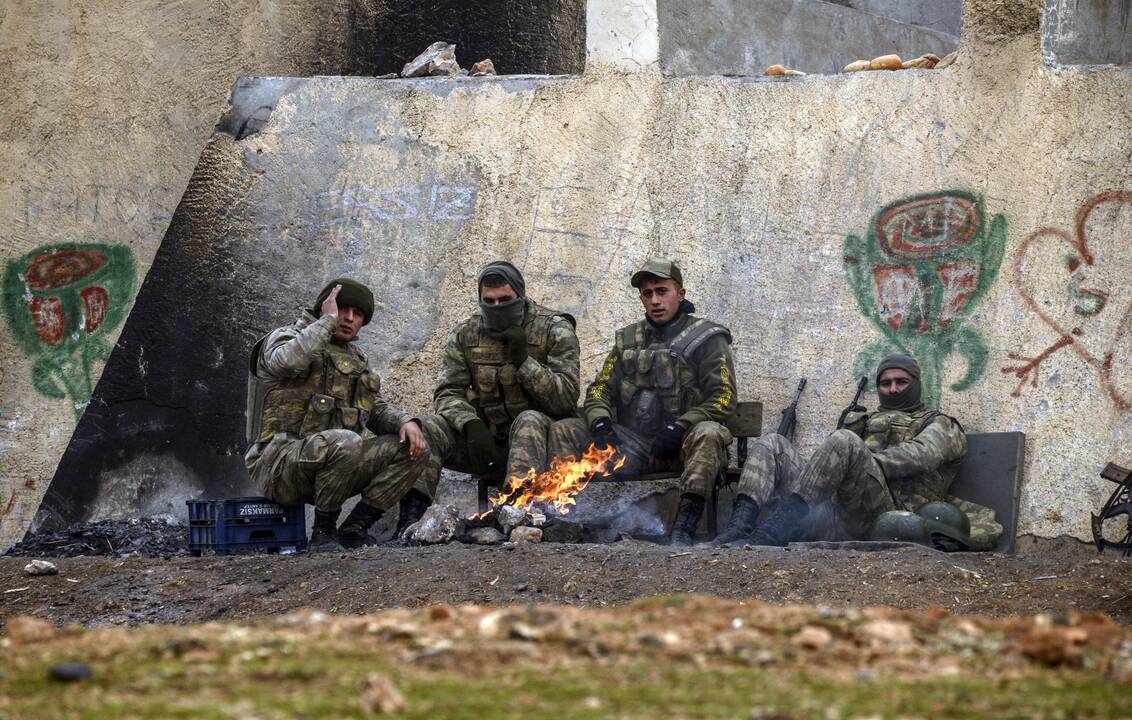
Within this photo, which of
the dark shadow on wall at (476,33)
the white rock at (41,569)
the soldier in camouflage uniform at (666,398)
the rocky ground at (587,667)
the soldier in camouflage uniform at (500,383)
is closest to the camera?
the rocky ground at (587,667)

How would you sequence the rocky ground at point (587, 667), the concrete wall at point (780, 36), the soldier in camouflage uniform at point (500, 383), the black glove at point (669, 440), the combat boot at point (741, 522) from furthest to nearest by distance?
the concrete wall at point (780, 36), the soldier in camouflage uniform at point (500, 383), the black glove at point (669, 440), the combat boot at point (741, 522), the rocky ground at point (587, 667)

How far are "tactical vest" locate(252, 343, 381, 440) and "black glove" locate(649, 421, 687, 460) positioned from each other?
4.92ft

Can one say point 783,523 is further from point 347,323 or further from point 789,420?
point 347,323

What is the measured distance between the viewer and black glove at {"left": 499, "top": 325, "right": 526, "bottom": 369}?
8.01 metres

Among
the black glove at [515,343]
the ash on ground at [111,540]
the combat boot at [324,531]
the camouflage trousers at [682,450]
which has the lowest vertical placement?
the ash on ground at [111,540]

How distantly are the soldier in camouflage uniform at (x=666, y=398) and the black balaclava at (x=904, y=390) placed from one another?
840mm

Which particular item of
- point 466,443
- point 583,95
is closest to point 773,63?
point 583,95

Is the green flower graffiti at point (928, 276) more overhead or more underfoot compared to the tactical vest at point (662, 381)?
more overhead

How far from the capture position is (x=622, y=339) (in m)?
8.37

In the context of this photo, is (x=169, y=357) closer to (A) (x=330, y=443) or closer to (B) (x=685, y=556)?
(A) (x=330, y=443)

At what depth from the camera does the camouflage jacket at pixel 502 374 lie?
8.04 metres

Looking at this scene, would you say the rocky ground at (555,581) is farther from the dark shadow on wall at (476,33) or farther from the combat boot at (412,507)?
the dark shadow on wall at (476,33)

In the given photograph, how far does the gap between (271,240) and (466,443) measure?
7.74 ft

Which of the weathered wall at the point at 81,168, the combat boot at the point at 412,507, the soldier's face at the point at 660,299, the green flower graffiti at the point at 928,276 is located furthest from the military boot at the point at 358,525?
the green flower graffiti at the point at 928,276
